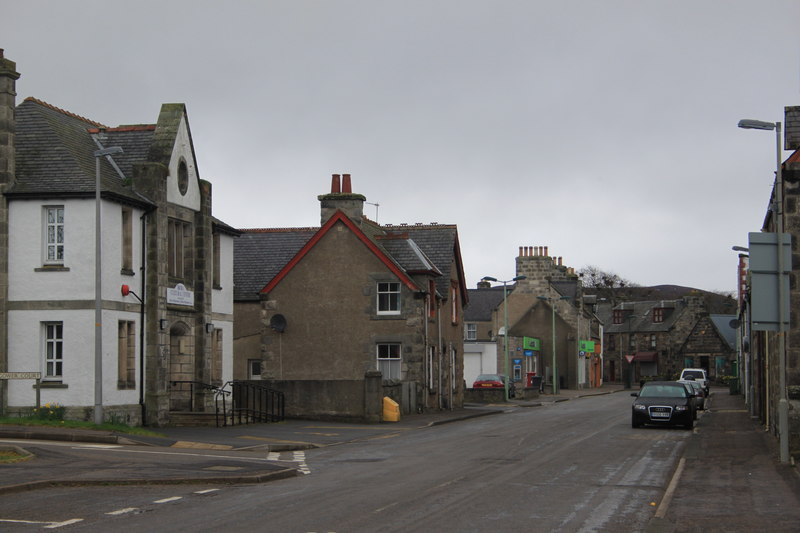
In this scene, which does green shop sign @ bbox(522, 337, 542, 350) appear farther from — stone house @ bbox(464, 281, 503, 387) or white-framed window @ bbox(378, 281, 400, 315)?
white-framed window @ bbox(378, 281, 400, 315)

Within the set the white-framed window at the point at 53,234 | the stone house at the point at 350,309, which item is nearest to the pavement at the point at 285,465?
the white-framed window at the point at 53,234

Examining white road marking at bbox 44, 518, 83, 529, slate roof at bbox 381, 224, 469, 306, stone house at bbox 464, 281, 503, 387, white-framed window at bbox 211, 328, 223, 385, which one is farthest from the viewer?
stone house at bbox 464, 281, 503, 387

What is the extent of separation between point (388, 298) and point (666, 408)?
42.8 feet

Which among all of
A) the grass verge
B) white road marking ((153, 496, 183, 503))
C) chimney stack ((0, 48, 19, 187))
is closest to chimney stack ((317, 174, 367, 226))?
chimney stack ((0, 48, 19, 187))

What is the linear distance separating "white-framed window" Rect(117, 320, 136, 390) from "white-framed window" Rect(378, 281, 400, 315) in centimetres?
1363

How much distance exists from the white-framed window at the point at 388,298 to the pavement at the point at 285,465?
9583mm

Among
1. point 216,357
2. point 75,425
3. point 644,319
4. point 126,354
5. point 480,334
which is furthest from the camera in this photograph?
point 644,319

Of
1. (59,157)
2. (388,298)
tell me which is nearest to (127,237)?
(59,157)

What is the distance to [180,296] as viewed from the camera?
107 ft

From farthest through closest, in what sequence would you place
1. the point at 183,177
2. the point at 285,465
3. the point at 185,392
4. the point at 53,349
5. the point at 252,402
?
the point at 252,402 → the point at 185,392 → the point at 183,177 → the point at 53,349 → the point at 285,465

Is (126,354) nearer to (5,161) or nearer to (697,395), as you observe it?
(5,161)

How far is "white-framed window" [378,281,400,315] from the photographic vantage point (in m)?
41.5

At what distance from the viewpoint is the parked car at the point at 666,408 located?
32.7 meters

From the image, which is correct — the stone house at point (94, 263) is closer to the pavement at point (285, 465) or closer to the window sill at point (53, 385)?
the window sill at point (53, 385)
